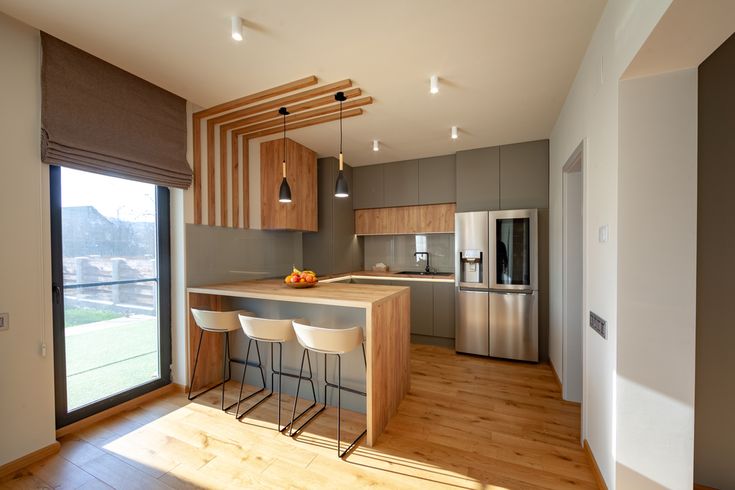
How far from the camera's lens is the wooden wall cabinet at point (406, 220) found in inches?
170

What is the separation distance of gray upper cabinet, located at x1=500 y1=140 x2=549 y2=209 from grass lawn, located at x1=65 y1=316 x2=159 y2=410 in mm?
4109

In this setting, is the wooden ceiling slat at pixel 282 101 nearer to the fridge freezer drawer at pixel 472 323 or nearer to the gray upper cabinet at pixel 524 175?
the gray upper cabinet at pixel 524 175

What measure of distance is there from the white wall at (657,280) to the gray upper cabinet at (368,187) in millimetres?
3425

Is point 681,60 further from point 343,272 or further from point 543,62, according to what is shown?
point 343,272

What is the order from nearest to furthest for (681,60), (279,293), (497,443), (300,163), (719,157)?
(681,60) → (719,157) → (497,443) → (279,293) → (300,163)

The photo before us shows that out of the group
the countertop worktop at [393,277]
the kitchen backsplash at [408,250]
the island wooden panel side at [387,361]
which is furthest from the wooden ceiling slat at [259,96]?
the kitchen backsplash at [408,250]

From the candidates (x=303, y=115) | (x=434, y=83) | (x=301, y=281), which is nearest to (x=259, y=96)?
(x=303, y=115)

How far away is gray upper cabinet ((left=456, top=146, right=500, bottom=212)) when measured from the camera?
379cm

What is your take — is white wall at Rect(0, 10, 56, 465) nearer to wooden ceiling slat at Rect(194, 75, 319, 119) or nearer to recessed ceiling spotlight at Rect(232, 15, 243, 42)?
wooden ceiling slat at Rect(194, 75, 319, 119)

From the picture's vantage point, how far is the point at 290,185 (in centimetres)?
372

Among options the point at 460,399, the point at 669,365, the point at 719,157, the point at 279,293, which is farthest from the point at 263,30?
the point at 460,399

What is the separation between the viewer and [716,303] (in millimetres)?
1566

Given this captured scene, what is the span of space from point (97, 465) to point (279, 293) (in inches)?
58.0

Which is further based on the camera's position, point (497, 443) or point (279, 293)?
point (279, 293)
